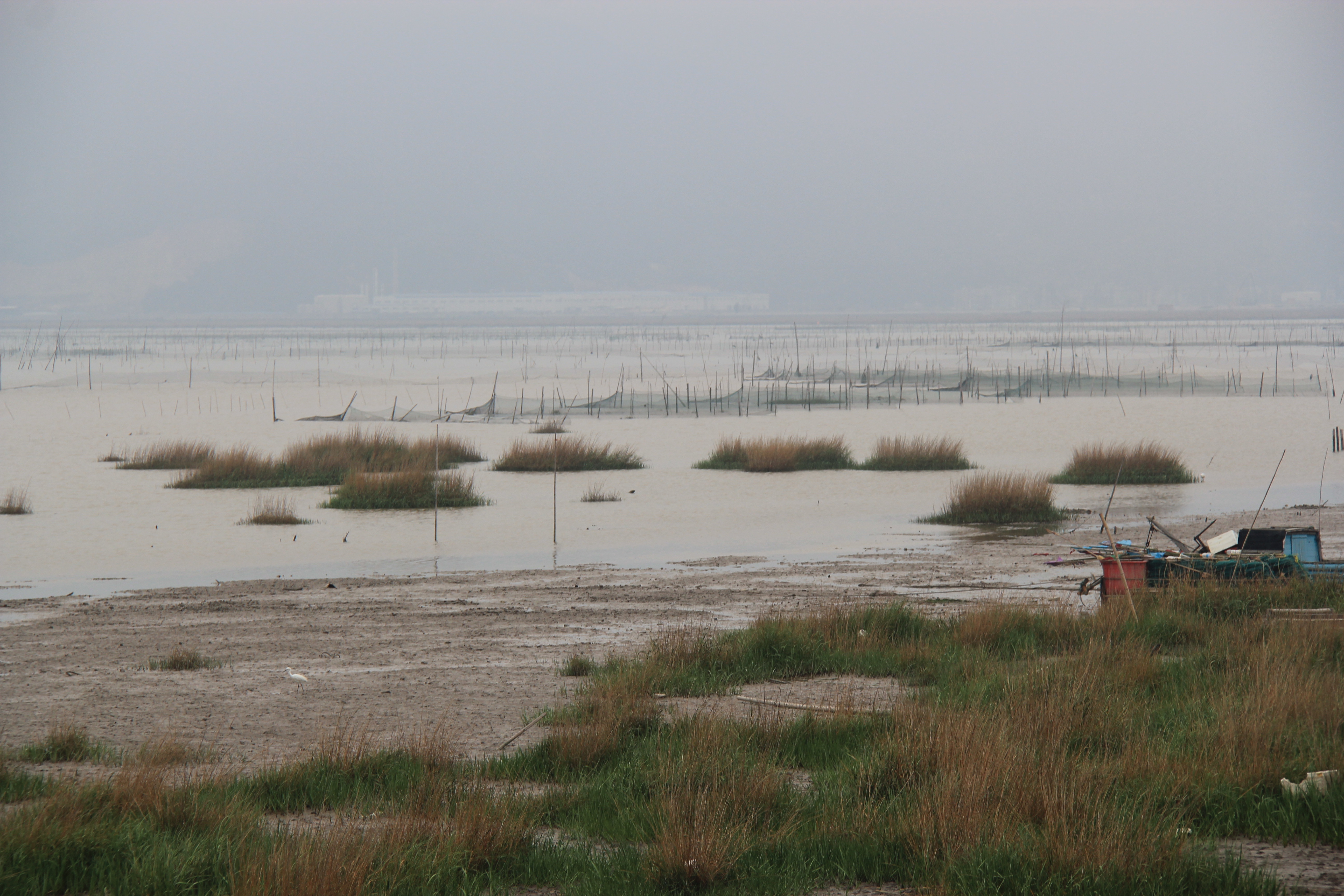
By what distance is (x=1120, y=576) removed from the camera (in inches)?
433

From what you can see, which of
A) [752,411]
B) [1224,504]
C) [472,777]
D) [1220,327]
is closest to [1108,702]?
[472,777]

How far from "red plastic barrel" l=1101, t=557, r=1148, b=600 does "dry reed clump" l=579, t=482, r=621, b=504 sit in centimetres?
1224

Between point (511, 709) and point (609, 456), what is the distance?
19.7 metres

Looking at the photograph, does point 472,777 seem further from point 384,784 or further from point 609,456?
point 609,456

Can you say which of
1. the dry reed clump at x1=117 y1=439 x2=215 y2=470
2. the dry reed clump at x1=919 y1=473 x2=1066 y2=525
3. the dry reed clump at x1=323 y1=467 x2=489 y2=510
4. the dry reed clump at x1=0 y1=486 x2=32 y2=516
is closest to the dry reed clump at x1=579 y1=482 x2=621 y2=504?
the dry reed clump at x1=323 y1=467 x2=489 y2=510

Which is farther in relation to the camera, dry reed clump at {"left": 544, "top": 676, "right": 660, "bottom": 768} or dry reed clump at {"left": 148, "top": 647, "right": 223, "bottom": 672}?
dry reed clump at {"left": 148, "top": 647, "right": 223, "bottom": 672}

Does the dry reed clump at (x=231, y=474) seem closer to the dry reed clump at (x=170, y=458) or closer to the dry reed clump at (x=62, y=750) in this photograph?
the dry reed clump at (x=170, y=458)

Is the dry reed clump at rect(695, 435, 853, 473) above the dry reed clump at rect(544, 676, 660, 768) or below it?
below

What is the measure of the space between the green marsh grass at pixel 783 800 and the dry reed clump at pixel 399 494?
46.1 feet

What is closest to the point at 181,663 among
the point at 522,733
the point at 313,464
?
the point at 522,733

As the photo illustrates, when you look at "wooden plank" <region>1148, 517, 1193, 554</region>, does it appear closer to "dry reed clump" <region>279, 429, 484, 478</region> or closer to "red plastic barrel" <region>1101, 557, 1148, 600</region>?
"red plastic barrel" <region>1101, 557, 1148, 600</region>

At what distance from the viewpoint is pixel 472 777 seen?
244 inches

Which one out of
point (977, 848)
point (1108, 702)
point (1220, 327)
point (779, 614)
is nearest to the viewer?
point (977, 848)

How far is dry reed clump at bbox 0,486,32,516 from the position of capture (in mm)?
20891
